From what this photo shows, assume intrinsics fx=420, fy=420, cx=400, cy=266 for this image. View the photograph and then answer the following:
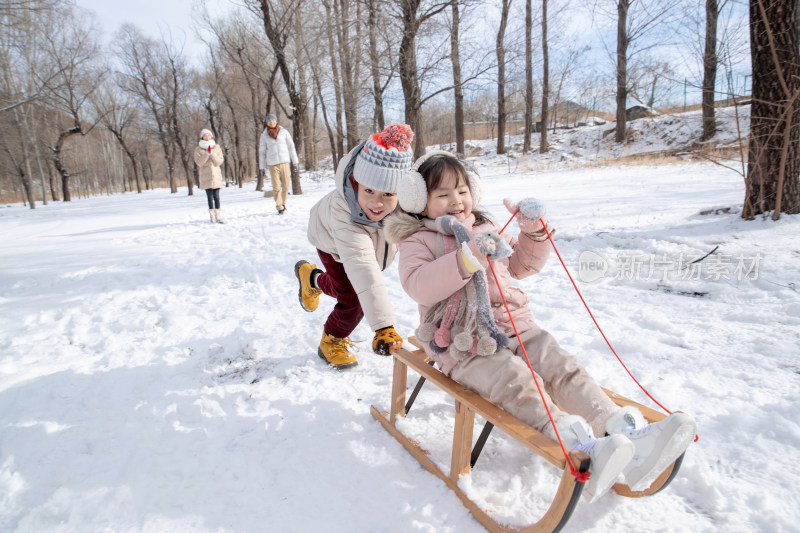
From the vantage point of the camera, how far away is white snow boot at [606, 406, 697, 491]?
4.07 ft

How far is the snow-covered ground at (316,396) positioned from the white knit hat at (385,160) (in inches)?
41.4

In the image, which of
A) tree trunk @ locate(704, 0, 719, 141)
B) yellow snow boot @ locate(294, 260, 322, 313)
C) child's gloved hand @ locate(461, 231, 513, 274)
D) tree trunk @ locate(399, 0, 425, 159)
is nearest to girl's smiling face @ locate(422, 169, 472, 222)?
child's gloved hand @ locate(461, 231, 513, 274)

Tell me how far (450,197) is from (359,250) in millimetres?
771

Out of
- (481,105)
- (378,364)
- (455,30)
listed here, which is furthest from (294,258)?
(481,105)

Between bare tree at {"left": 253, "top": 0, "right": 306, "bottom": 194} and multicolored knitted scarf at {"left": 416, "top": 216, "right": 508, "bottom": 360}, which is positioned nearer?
multicolored knitted scarf at {"left": 416, "top": 216, "right": 508, "bottom": 360}

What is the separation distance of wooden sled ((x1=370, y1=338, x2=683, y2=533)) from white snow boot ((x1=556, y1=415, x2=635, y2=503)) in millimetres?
39

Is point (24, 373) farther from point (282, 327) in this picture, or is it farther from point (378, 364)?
point (378, 364)

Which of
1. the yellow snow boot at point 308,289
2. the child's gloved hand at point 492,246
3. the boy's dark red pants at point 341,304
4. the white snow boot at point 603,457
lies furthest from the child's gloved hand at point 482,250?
the yellow snow boot at point 308,289

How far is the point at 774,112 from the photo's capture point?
4.52 metres

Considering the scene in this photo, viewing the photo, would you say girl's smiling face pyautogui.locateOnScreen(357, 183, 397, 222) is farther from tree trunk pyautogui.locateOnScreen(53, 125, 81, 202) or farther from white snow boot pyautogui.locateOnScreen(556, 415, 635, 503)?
tree trunk pyautogui.locateOnScreen(53, 125, 81, 202)

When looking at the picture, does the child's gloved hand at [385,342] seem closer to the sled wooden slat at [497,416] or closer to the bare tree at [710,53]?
the sled wooden slat at [497,416]

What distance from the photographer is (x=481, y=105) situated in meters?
35.8

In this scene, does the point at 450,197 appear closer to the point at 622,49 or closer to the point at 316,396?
the point at 316,396

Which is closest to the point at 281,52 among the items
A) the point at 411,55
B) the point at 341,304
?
the point at 411,55
